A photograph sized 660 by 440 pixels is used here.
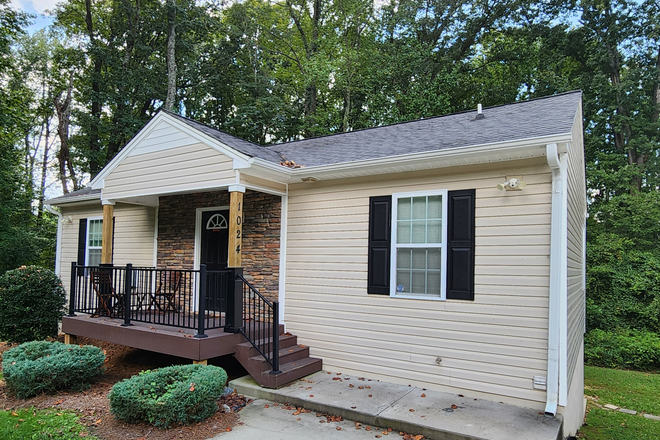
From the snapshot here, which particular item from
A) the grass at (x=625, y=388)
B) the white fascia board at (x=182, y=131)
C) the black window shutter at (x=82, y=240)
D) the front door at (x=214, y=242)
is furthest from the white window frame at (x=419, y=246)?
the black window shutter at (x=82, y=240)

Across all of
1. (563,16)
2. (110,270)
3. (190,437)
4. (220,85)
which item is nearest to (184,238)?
(110,270)

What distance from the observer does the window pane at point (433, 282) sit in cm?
514

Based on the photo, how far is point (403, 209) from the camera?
5.48m

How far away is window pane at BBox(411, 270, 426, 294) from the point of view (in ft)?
17.2

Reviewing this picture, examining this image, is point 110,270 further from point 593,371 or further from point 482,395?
point 593,371

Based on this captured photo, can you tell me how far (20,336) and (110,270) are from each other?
292 cm

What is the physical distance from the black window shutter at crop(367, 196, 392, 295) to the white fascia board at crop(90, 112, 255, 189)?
6.35ft

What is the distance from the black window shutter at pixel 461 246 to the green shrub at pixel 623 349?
836cm

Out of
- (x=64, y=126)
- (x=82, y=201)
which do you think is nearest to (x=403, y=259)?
(x=82, y=201)

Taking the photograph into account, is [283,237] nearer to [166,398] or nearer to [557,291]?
[166,398]

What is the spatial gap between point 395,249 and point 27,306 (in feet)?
24.2

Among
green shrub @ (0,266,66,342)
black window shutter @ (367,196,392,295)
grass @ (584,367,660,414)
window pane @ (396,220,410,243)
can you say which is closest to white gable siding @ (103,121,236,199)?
black window shutter @ (367,196,392,295)

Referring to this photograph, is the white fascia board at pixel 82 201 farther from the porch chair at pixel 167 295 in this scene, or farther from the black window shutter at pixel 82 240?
the porch chair at pixel 167 295

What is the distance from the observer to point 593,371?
10.1m
